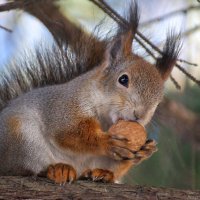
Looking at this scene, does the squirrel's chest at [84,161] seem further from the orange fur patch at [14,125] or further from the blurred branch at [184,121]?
the blurred branch at [184,121]

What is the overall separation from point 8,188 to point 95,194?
271 millimetres

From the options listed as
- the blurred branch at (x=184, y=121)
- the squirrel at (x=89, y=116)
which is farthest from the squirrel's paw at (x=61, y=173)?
the blurred branch at (x=184, y=121)

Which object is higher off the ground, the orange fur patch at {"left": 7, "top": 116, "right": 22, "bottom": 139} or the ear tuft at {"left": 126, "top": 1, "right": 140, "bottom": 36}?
the ear tuft at {"left": 126, "top": 1, "right": 140, "bottom": 36}

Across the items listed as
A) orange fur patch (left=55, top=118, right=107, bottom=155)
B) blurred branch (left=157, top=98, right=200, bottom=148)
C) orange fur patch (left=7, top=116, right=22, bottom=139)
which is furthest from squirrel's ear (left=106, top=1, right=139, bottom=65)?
blurred branch (left=157, top=98, right=200, bottom=148)

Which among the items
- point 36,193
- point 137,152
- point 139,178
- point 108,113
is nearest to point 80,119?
point 108,113

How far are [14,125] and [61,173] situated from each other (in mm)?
261

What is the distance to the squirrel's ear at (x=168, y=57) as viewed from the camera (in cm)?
235

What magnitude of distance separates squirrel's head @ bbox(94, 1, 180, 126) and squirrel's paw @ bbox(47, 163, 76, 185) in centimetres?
25

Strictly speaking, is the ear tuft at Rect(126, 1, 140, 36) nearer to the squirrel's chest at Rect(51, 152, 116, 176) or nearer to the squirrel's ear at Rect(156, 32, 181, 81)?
→ the squirrel's ear at Rect(156, 32, 181, 81)

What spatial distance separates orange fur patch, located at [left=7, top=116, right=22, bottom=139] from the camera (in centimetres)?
215

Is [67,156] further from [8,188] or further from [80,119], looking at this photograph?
[8,188]

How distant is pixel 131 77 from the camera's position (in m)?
2.22

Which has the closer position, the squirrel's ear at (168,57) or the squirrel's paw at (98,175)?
the squirrel's paw at (98,175)

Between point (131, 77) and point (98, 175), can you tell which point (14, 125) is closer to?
point (98, 175)
